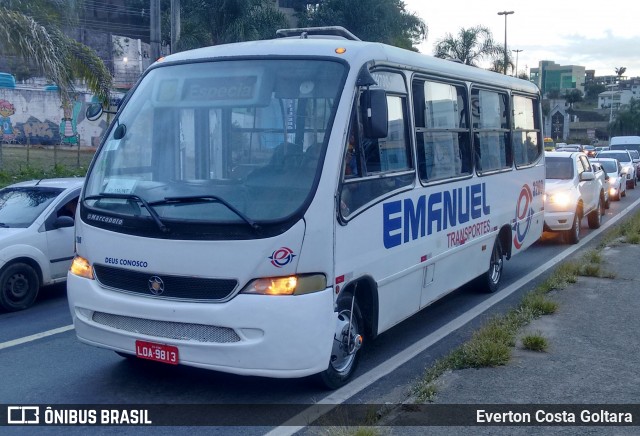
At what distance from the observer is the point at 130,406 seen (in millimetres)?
5918

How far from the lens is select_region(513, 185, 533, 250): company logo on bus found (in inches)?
436

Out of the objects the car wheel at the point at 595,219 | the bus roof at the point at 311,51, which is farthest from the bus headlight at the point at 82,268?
the car wheel at the point at 595,219

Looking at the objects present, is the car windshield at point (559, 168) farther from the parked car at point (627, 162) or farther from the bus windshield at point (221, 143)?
the parked car at point (627, 162)

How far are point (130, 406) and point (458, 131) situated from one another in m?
4.88

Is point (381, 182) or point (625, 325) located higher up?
point (381, 182)

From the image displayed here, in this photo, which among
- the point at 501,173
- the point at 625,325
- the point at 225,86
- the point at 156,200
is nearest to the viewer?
the point at 156,200

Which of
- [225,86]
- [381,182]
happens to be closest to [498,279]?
[381,182]

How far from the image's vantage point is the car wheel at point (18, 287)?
30.3 ft

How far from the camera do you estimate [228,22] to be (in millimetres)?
30578

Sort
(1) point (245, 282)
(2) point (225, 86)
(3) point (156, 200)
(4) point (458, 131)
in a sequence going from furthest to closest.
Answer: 1. (4) point (458, 131)
2. (2) point (225, 86)
3. (3) point (156, 200)
4. (1) point (245, 282)

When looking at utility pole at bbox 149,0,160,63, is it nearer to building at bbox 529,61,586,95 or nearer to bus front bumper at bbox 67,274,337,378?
bus front bumper at bbox 67,274,337,378

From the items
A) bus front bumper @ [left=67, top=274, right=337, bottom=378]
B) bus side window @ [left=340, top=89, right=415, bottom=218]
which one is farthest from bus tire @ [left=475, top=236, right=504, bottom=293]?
bus front bumper @ [left=67, top=274, right=337, bottom=378]

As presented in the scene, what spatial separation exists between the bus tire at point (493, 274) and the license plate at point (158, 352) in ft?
18.2

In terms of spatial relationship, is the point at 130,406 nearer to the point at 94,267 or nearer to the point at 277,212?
the point at 94,267
